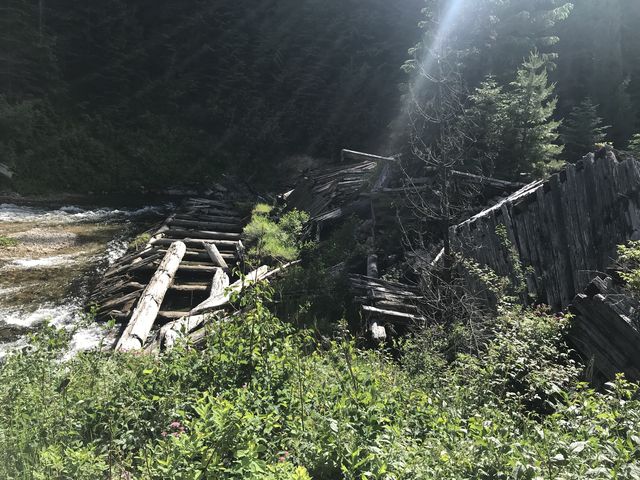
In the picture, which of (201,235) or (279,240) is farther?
(201,235)

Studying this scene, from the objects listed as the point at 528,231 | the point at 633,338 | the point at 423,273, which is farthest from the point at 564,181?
the point at 633,338

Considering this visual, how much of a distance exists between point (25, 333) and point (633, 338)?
1054 cm

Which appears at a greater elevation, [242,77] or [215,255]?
[242,77]

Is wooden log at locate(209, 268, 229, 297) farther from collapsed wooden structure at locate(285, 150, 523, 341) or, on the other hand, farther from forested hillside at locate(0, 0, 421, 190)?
forested hillside at locate(0, 0, 421, 190)

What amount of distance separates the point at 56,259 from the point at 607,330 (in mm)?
13327

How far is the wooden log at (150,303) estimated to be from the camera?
8672mm

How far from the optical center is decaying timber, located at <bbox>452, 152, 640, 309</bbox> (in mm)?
7797

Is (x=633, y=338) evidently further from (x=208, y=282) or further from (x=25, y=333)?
(x=25, y=333)

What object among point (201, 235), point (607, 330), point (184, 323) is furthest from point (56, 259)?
point (607, 330)

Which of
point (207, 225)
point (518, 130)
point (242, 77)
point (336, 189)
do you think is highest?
point (242, 77)

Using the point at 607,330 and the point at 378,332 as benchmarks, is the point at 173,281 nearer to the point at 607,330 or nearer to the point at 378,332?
the point at 378,332

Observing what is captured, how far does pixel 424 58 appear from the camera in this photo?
14.4 metres

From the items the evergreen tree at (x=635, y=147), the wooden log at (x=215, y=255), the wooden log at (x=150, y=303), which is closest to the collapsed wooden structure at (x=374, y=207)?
the wooden log at (x=215, y=255)

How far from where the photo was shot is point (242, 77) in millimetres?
30656
